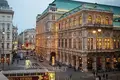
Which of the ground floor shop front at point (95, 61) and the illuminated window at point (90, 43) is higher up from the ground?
the illuminated window at point (90, 43)

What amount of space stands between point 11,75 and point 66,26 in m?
50.4

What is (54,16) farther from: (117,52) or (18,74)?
(18,74)

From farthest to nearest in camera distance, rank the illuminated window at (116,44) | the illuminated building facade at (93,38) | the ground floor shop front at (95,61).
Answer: the illuminated window at (116,44) → the illuminated building facade at (93,38) → the ground floor shop front at (95,61)

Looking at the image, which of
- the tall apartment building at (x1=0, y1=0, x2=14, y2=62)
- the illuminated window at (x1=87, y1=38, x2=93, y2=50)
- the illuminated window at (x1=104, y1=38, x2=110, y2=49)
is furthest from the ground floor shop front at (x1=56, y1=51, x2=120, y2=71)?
the tall apartment building at (x1=0, y1=0, x2=14, y2=62)

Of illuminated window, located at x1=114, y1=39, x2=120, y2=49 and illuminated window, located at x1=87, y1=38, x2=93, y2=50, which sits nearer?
illuminated window, located at x1=87, y1=38, x2=93, y2=50

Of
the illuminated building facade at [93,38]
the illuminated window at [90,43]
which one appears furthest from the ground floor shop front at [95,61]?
the illuminated window at [90,43]

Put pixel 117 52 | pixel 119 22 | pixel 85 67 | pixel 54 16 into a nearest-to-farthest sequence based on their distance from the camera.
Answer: pixel 85 67 < pixel 117 52 < pixel 119 22 < pixel 54 16

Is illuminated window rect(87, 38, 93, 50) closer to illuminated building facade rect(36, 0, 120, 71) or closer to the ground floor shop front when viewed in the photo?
illuminated building facade rect(36, 0, 120, 71)

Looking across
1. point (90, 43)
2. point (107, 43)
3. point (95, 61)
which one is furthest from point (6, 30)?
point (107, 43)

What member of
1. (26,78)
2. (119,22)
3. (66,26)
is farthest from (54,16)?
(26,78)

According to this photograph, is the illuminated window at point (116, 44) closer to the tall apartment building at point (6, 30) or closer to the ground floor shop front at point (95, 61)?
the ground floor shop front at point (95, 61)

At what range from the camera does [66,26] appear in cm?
7581

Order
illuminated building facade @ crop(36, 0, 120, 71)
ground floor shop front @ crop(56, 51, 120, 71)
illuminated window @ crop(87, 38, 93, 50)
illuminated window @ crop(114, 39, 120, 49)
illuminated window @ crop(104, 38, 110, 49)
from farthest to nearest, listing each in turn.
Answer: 1. illuminated window @ crop(114, 39, 120, 49)
2. illuminated window @ crop(104, 38, 110, 49)
3. illuminated window @ crop(87, 38, 93, 50)
4. illuminated building facade @ crop(36, 0, 120, 71)
5. ground floor shop front @ crop(56, 51, 120, 71)

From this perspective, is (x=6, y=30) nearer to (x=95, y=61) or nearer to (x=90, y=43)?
(x=90, y=43)
